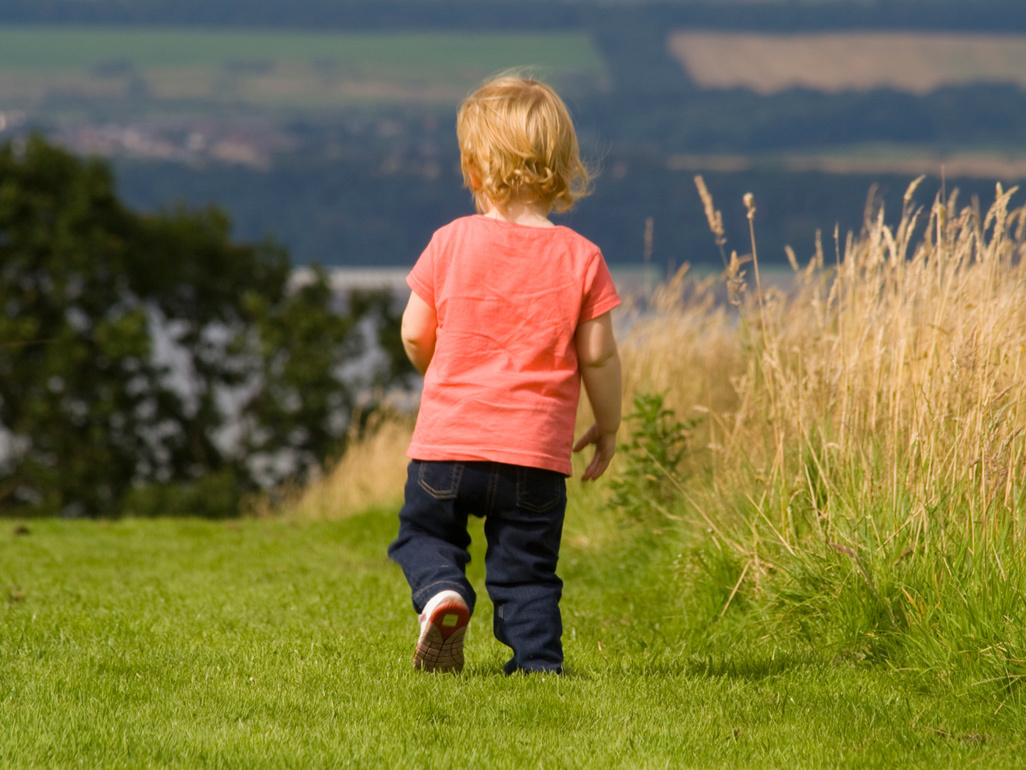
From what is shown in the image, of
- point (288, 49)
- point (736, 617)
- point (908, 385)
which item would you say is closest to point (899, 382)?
point (908, 385)

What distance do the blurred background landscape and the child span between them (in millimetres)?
58144

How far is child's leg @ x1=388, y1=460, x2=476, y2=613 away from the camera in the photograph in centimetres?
329

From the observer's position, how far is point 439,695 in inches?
125

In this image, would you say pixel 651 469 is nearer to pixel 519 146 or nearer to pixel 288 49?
pixel 519 146

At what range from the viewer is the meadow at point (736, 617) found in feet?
9.39

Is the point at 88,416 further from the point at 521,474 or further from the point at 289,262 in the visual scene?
the point at 521,474

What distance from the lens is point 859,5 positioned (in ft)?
527

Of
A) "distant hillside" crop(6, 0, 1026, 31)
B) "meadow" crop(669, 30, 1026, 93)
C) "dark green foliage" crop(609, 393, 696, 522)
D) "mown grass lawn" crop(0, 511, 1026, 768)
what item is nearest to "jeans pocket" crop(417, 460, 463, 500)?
"mown grass lawn" crop(0, 511, 1026, 768)

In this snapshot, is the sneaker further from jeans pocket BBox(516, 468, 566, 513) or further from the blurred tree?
the blurred tree

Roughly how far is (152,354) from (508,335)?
607 inches

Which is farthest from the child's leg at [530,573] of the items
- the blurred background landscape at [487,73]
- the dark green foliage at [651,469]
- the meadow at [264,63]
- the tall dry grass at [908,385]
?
the meadow at [264,63]

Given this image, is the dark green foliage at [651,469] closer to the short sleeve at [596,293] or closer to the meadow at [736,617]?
the meadow at [736,617]

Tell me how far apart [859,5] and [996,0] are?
2021cm

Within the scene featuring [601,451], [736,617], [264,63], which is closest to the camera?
[601,451]
